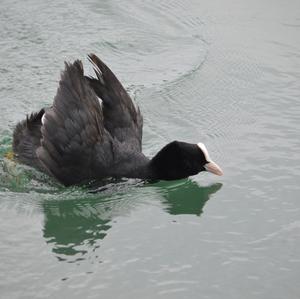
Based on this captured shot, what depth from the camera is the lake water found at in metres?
6.43

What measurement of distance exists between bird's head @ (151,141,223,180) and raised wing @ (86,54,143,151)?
36cm

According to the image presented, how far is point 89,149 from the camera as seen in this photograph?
7812mm

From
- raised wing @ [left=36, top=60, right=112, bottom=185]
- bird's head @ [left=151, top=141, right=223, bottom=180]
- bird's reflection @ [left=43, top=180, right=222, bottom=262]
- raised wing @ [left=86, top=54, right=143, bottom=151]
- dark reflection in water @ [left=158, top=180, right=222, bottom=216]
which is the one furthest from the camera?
raised wing @ [left=86, top=54, right=143, bottom=151]

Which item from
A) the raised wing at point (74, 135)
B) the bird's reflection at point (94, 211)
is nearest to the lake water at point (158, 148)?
the bird's reflection at point (94, 211)

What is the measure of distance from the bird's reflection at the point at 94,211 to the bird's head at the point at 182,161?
0.17 m

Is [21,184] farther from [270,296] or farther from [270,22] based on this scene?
[270,22]

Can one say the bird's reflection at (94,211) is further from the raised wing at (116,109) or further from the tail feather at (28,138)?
the tail feather at (28,138)

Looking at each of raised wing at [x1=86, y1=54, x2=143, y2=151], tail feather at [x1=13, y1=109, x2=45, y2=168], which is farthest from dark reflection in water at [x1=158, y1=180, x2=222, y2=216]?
tail feather at [x1=13, y1=109, x2=45, y2=168]

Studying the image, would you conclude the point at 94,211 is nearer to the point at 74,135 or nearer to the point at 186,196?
the point at 74,135

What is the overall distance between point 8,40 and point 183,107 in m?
2.75

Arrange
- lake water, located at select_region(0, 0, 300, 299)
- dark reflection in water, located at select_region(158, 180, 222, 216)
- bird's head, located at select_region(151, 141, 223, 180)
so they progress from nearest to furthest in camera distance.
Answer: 1. lake water, located at select_region(0, 0, 300, 299)
2. dark reflection in water, located at select_region(158, 180, 222, 216)
3. bird's head, located at select_region(151, 141, 223, 180)

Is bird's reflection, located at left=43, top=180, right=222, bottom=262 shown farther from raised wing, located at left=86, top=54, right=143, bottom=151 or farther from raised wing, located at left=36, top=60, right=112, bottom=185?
raised wing, located at left=86, top=54, right=143, bottom=151

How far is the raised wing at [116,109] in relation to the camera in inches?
326

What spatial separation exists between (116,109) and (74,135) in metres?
0.73
